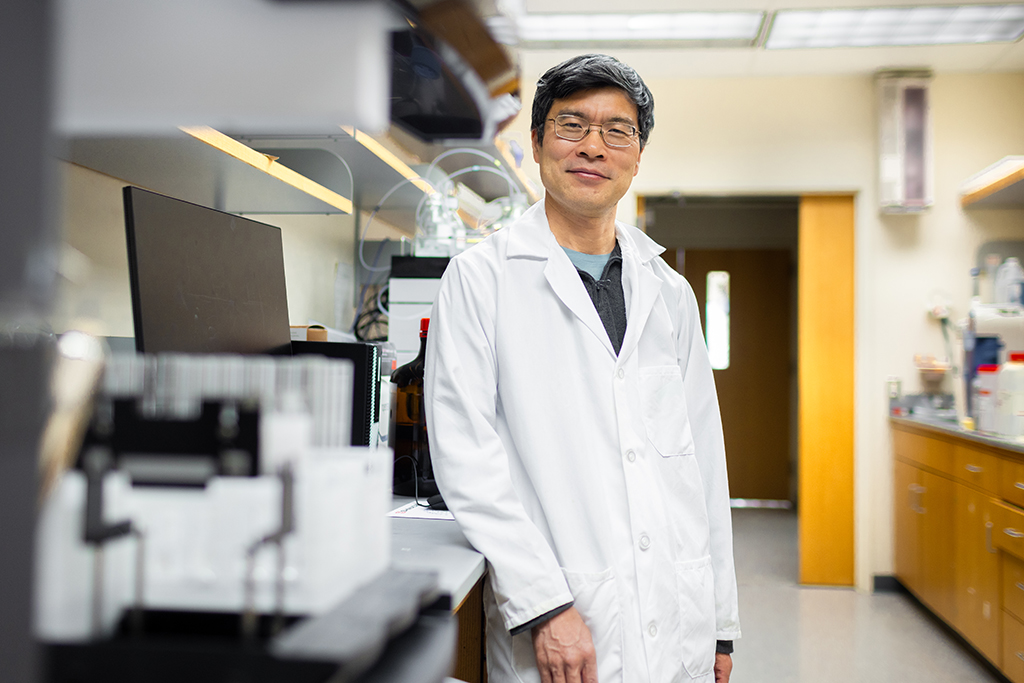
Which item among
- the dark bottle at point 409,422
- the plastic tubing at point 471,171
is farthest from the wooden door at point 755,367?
the dark bottle at point 409,422

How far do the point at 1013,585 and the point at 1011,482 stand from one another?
354mm

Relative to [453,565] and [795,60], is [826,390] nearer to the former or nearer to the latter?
[795,60]

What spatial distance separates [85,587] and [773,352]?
6.06 m

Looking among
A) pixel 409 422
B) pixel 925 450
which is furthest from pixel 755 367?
pixel 409 422

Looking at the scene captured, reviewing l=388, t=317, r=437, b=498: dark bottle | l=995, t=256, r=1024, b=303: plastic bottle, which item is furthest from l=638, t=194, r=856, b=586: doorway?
l=388, t=317, r=437, b=498: dark bottle

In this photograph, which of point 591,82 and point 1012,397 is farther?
point 1012,397

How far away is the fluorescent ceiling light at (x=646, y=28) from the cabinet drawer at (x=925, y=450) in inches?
81.4

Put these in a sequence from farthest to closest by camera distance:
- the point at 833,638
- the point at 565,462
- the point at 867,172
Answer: the point at 867,172, the point at 833,638, the point at 565,462

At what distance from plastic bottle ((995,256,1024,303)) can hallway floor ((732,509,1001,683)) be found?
1549 mm

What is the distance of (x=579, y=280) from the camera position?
1.15 m

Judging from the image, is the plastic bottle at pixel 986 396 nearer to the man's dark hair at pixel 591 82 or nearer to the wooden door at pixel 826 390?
the wooden door at pixel 826 390

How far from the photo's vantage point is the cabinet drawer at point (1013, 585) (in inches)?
92.8

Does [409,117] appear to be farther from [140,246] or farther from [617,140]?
[617,140]

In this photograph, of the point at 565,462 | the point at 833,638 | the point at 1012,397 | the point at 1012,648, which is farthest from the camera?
the point at 833,638
